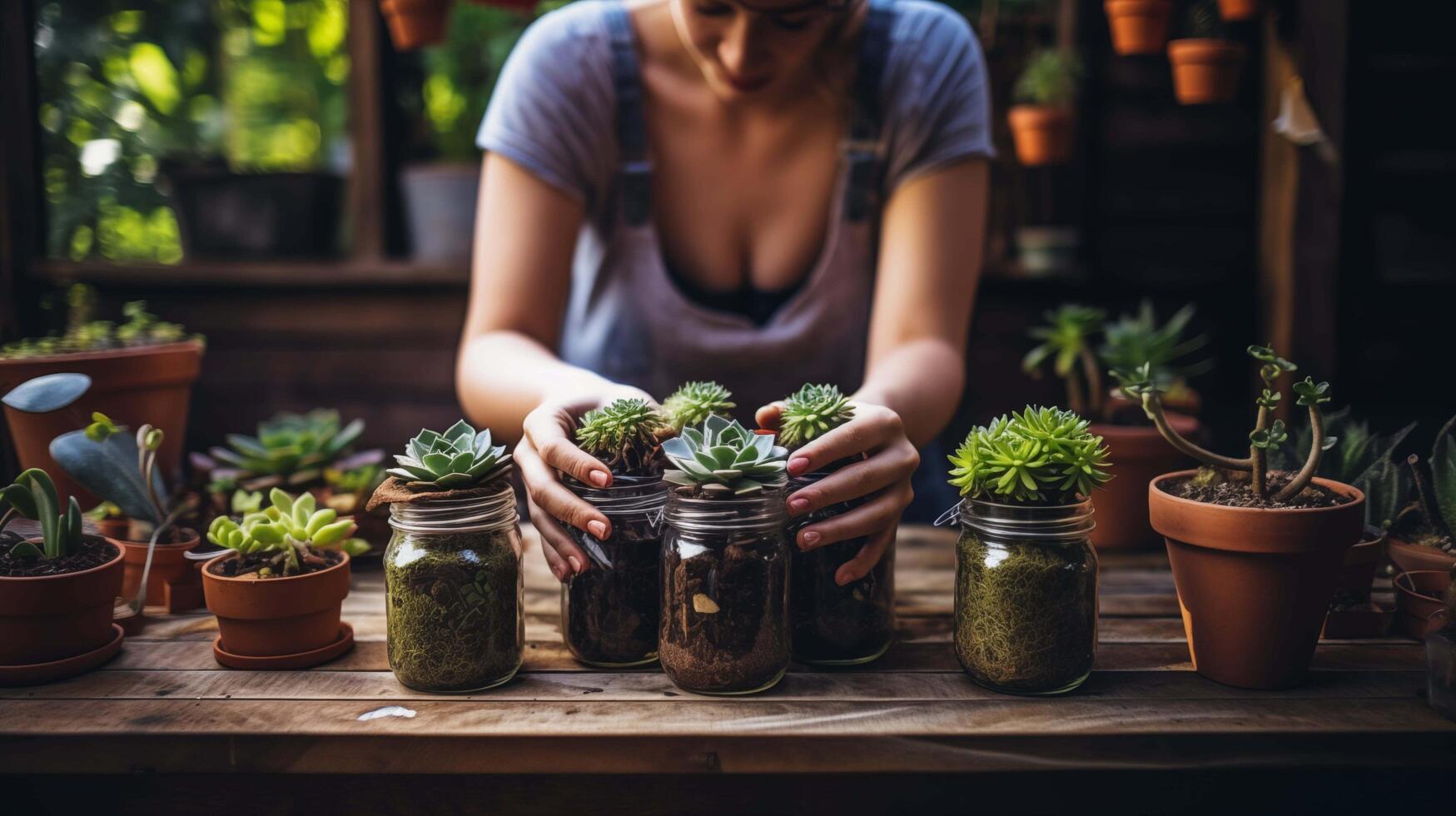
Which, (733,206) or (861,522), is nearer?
(861,522)

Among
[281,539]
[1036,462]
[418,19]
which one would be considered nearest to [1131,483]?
[1036,462]

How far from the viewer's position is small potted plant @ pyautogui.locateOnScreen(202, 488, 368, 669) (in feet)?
3.67

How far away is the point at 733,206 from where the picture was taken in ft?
6.06

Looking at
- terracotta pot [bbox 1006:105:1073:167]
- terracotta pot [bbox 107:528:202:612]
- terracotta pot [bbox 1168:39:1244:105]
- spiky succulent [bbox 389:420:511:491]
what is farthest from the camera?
terracotta pot [bbox 1006:105:1073:167]

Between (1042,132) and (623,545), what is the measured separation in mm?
2137

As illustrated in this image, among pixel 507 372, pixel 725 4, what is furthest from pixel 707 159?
pixel 507 372

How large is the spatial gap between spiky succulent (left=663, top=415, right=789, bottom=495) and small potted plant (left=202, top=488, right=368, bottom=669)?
0.44 meters

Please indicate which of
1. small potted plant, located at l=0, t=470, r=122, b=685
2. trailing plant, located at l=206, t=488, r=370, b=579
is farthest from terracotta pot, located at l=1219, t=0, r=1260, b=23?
small potted plant, located at l=0, t=470, r=122, b=685

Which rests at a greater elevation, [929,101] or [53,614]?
[929,101]

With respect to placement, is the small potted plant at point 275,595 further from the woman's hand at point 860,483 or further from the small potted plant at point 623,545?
the woman's hand at point 860,483

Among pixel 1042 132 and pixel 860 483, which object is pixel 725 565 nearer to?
pixel 860 483

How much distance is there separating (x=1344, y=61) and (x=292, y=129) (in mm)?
4162

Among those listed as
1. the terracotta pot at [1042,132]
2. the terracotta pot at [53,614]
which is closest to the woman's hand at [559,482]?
the terracotta pot at [53,614]

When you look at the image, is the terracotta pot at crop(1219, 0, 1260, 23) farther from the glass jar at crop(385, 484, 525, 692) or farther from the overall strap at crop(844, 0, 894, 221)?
the glass jar at crop(385, 484, 525, 692)
